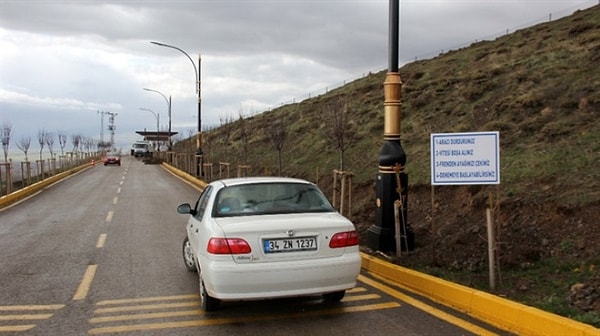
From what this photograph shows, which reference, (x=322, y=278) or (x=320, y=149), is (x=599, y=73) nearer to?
(x=320, y=149)

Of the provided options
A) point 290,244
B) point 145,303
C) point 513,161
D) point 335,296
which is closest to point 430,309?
point 335,296

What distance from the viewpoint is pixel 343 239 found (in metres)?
5.67

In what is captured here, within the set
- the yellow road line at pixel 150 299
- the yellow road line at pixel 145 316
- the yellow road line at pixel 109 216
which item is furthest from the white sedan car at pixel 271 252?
the yellow road line at pixel 109 216

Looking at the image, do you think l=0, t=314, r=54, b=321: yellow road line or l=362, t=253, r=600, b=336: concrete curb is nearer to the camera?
l=362, t=253, r=600, b=336: concrete curb

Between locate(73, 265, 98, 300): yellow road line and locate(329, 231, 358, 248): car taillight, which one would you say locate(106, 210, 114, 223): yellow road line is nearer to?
locate(73, 265, 98, 300): yellow road line

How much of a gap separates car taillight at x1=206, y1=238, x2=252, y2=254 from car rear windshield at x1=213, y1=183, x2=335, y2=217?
618 millimetres

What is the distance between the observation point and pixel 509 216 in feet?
30.3

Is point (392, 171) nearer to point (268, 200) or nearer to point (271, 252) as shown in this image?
point (268, 200)

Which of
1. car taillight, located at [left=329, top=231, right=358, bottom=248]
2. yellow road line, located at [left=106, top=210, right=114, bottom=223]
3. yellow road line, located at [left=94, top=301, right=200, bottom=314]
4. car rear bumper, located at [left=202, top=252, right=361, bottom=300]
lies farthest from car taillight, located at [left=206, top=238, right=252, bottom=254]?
yellow road line, located at [left=106, top=210, right=114, bottom=223]

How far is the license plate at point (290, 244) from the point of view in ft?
17.7

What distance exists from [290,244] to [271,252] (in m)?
0.21

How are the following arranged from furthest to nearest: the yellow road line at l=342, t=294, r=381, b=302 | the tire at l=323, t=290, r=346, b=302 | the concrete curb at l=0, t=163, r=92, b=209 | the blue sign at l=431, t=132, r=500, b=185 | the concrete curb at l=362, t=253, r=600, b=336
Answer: the concrete curb at l=0, t=163, r=92, b=209, the blue sign at l=431, t=132, r=500, b=185, the yellow road line at l=342, t=294, r=381, b=302, the tire at l=323, t=290, r=346, b=302, the concrete curb at l=362, t=253, r=600, b=336

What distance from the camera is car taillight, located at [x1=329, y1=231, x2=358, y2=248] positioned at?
5609 millimetres

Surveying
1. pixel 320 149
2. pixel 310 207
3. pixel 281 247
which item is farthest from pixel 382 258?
pixel 320 149
